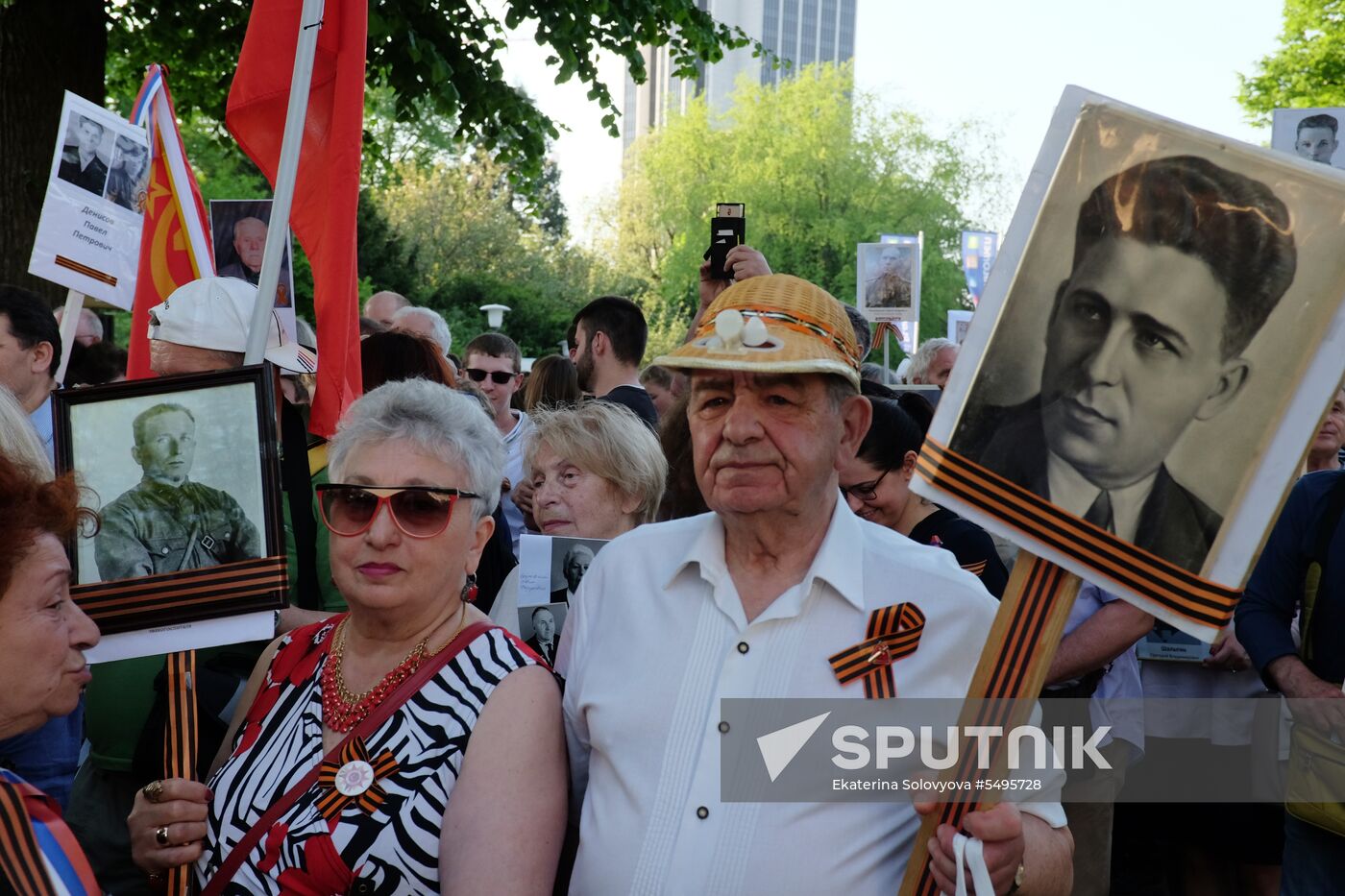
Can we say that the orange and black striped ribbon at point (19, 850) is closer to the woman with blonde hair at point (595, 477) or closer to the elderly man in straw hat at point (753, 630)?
the elderly man in straw hat at point (753, 630)

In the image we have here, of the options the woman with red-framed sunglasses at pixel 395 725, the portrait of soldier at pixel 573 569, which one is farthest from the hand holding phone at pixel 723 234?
the woman with red-framed sunglasses at pixel 395 725

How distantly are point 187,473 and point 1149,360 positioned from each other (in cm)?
199

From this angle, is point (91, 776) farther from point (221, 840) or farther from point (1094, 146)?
point (1094, 146)

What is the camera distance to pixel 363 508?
289 centimetres

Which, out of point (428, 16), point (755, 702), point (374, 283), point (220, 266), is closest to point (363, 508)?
point (755, 702)

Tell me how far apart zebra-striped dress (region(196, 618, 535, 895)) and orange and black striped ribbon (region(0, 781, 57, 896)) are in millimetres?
645

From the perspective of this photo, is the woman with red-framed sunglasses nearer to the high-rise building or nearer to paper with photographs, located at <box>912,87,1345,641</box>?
paper with photographs, located at <box>912,87,1345,641</box>

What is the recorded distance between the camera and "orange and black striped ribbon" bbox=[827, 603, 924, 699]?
2.52m

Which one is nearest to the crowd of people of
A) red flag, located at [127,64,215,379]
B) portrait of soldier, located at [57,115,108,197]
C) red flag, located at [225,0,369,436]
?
red flag, located at [225,0,369,436]

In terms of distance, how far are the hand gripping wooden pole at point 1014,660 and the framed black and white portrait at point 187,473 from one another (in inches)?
59.1

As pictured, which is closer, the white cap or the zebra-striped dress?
the zebra-striped dress

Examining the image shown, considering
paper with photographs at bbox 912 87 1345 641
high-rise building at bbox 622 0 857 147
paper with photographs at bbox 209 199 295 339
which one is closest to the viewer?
paper with photographs at bbox 912 87 1345 641

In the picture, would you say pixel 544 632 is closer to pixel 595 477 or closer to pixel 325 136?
pixel 595 477

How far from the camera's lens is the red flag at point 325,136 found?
14.4 feet
